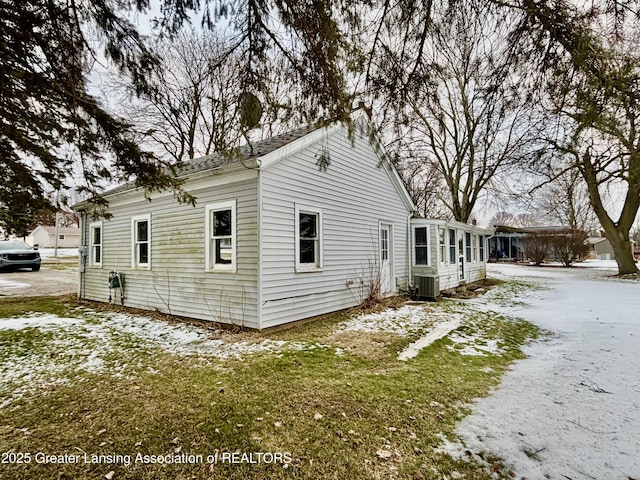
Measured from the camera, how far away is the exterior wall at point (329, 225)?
20.9ft

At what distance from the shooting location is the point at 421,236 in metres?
11.5

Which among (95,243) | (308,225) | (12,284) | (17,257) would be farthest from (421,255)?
(17,257)

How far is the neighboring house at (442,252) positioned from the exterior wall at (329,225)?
3.00 ft

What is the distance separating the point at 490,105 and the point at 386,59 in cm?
116

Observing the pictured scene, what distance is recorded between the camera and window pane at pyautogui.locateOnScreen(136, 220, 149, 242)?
8.61 m

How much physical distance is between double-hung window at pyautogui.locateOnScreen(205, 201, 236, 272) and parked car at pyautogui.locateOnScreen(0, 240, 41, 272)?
18043 mm

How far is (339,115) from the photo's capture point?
333 centimetres

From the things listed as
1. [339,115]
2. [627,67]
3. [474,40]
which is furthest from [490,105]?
[339,115]

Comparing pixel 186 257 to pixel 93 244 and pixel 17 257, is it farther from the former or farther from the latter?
pixel 17 257

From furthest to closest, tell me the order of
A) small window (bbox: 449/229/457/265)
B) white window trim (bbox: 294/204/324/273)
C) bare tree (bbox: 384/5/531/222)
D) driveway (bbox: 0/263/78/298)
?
small window (bbox: 449/229/457/265) < driveway (bbox: 0/263/78/298) < white window trim (bbox: 294/204/324/273) < bare tree (bbox: 384/5/531/222)

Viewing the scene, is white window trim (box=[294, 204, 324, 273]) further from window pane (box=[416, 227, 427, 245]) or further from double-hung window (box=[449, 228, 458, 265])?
double-hung window (box=[449, 228, 458, 265])

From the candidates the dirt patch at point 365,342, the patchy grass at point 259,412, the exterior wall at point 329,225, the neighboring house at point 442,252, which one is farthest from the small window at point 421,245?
the patchy grass at point 259,412

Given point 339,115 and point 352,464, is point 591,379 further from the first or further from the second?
point 339,115

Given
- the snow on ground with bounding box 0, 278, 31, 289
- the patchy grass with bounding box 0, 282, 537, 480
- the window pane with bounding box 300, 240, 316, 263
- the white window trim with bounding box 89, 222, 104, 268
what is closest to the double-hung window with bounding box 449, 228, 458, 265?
the window pane with bounding box 300, 240, 316, 263
